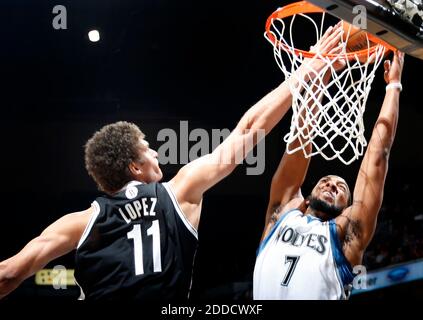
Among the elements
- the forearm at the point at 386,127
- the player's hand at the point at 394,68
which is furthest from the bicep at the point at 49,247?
the player's hand at the point at 394,68

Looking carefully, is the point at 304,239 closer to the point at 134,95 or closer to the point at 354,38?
the point at 354,38

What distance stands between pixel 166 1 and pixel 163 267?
2574 mm

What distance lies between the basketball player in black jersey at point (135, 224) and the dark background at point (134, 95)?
1113 millimetres

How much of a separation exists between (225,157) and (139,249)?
0.56m

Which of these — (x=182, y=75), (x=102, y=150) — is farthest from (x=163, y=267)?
(x=182, y=75)

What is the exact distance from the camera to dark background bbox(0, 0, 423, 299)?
151 inches

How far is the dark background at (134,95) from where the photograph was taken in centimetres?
384

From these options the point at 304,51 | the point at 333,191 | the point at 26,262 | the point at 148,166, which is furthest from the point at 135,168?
the point at 333,191

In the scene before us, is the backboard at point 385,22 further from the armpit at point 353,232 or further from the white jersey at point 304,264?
the white jersey at point 304,264

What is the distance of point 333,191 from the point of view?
3.49 meters

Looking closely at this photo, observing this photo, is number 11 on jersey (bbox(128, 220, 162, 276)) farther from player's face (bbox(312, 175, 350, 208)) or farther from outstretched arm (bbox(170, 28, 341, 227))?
player's face (bbox(312, 175, 350, 208))

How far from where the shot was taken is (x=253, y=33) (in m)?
4.16

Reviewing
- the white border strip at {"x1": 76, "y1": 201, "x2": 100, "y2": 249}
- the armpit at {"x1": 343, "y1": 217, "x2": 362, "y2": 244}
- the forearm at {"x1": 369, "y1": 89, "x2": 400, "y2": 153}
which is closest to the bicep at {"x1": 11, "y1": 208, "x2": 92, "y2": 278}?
the white border strip at {"x1": 76, "y1": 201, "x2": 100, "y2": 249}
